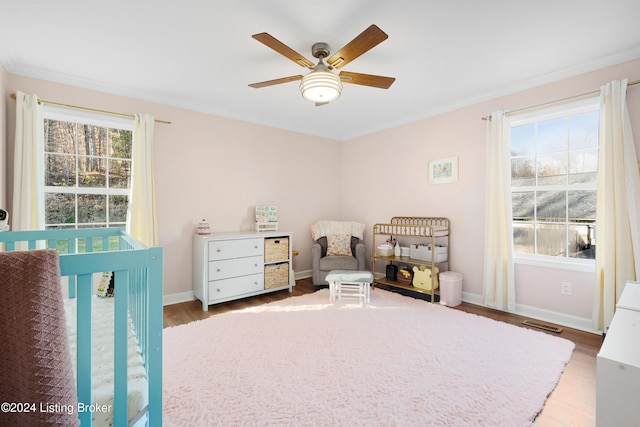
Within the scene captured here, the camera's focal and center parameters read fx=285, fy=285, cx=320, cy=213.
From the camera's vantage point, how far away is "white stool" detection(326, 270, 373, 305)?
3.35 metres

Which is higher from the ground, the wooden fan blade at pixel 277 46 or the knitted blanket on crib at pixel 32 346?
the wooden fan blade at pixel 277 46

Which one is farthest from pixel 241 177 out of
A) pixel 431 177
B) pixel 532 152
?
pixel 532 152

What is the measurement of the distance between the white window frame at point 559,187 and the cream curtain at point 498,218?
154 mm

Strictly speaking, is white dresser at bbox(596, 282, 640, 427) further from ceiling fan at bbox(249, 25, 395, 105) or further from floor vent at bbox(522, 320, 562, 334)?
floor vent at bbox(522, 320, 562, 334)

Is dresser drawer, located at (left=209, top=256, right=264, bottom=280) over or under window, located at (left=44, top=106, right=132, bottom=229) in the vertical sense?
under

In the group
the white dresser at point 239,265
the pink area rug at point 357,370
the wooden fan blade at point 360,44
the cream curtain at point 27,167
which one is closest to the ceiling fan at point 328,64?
the wooden fan blade at point 360,44

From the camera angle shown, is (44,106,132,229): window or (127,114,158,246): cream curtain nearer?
(44,106,132,229): window

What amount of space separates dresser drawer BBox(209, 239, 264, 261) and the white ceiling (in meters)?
1.70

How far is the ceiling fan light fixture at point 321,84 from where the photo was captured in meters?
2.05

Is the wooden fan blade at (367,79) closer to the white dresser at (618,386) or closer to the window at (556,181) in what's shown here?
the window at (556,181)

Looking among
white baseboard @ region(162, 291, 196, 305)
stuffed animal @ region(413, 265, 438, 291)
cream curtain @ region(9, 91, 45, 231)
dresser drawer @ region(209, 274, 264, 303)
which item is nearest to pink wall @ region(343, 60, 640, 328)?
stuffed animal @ region(413, 265, 438, 291)

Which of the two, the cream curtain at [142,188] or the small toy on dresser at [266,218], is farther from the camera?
the small toy on dresser at [266,218]

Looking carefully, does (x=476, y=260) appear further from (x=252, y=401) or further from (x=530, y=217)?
(x=252, y=401)

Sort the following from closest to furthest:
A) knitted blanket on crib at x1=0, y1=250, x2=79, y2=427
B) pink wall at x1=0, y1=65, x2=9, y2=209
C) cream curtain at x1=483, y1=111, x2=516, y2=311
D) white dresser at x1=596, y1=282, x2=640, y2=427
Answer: knitted blanket on crib at x1=0, y1=250, x2=79, y2=427
white dresser at x1=596, y1=282, x2=640, y2=427
pink wall at x1=0, y1=65, x2=9, y2=209
cream curtain at x1=483, y1=111, x2=516, y2=311
